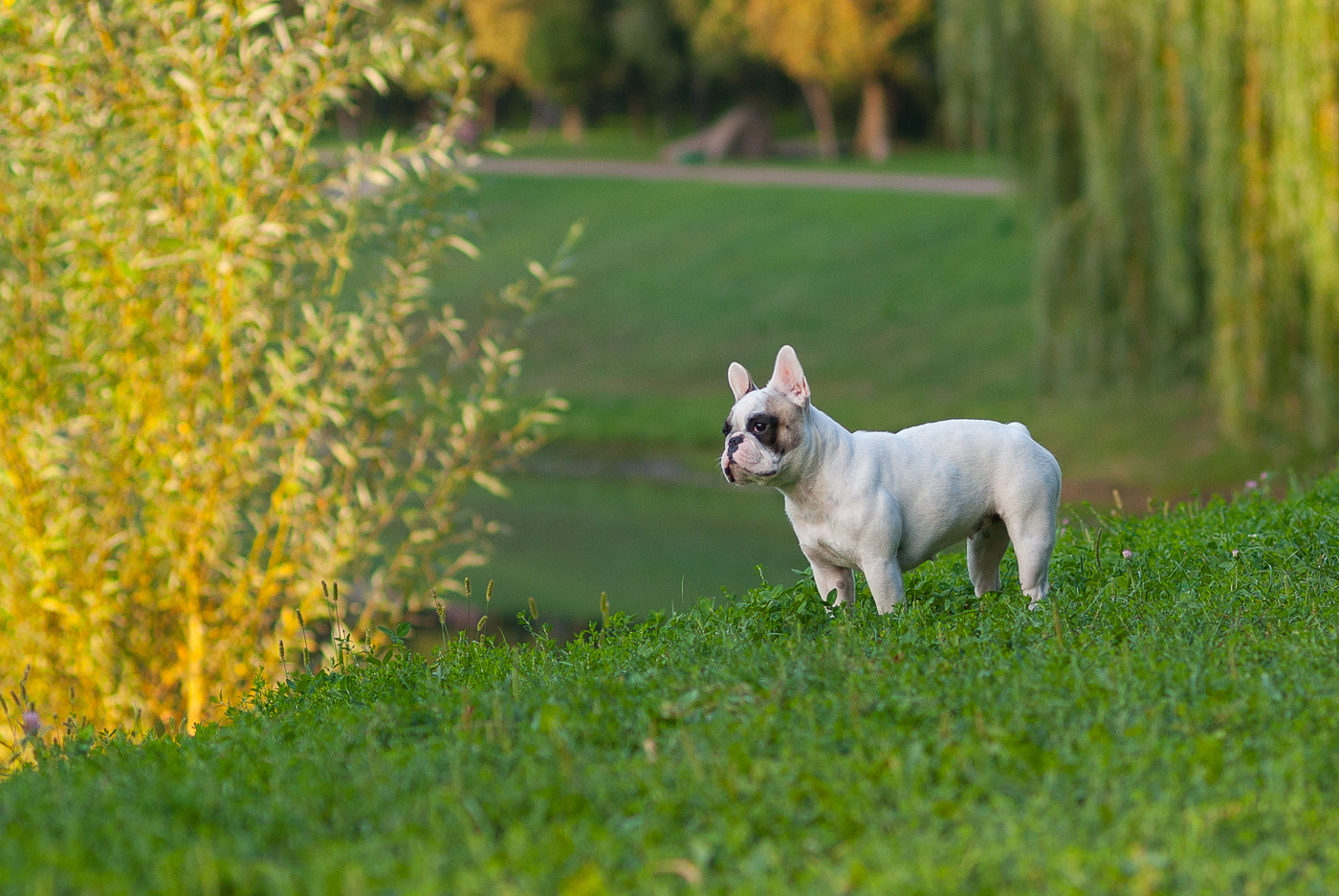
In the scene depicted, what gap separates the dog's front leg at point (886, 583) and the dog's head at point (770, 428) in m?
0.45

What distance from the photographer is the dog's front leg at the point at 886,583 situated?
5.06 m

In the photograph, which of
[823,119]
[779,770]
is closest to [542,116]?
[823,119]

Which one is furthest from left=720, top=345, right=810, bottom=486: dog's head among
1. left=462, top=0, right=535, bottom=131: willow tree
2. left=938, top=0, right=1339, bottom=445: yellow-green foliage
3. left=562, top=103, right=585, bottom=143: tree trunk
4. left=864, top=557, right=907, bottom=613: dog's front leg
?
left=562, top=103, right=585, bottom=143: tree trunk

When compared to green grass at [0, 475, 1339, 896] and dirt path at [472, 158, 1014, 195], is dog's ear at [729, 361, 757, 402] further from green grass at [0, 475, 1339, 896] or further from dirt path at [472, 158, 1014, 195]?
dirt path at [472, 158, 1014, 195]

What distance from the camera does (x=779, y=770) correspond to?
3.59 metres

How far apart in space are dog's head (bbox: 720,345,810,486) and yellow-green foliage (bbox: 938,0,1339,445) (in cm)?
864

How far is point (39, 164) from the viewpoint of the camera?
25.3 ft

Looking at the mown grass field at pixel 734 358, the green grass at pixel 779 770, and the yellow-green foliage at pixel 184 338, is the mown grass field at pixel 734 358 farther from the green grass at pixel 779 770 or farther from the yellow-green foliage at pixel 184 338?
the green grass at pixel 779 770

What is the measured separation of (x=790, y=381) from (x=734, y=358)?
24.1m

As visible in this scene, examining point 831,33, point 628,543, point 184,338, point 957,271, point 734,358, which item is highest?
point 831,33

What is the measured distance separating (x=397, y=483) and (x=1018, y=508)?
4.88 metres

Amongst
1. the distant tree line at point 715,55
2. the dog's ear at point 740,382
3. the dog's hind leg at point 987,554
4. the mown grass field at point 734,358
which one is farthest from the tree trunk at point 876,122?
the dog's ear at point 740,382

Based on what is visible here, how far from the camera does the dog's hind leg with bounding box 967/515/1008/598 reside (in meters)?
5.56

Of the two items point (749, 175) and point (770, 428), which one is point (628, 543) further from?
point (749, 175)
